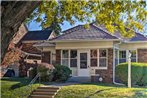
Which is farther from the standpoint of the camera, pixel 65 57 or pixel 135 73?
pixel 65 57

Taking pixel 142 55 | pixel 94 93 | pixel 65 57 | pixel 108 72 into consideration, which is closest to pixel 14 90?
pixel 94 93

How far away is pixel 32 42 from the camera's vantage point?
38.8 m

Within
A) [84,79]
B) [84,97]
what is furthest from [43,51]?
[84,97]

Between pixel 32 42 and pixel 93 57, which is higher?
pixel 32 42

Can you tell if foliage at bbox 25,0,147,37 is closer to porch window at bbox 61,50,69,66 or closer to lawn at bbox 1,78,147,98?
lawn at bbox 1,78,147,98

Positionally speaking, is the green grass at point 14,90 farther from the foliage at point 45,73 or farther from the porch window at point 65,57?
the porch window at point 65,57

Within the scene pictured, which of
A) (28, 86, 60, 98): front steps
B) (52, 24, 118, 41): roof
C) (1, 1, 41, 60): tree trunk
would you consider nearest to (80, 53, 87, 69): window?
(52, 24, 118, 41): roof

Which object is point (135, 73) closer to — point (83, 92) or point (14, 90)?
point (83, 92)

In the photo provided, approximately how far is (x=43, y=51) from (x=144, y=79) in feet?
32.9

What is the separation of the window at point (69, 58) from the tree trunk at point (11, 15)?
21.9 m

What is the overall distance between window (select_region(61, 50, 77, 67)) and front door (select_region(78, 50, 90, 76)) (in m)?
0.48

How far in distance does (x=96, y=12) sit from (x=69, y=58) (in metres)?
13.6

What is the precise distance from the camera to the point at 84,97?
57.0ft

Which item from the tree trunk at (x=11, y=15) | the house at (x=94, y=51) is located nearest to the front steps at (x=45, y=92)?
the house at (x=94, y=51)
